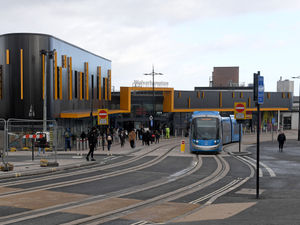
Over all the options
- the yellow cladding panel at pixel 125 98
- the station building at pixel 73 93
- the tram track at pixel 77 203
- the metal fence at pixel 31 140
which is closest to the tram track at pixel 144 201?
the tram track at pixel 77 203

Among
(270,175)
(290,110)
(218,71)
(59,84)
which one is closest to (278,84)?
(218,71)

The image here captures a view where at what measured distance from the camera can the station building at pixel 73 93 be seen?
118 ft

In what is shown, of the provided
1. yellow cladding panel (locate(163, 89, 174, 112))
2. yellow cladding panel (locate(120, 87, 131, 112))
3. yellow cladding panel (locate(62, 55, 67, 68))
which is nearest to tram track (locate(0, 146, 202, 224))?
yellow cladding panel (locate(62, 55, 67, 68))

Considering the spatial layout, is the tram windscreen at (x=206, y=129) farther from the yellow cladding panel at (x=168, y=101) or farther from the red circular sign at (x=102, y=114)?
the yellow cladding panel at (x=168, y=101)

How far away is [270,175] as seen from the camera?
701 inches

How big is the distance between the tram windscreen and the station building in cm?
806

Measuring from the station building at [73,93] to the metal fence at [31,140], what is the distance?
5.34 m

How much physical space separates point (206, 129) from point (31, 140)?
40.2 feet

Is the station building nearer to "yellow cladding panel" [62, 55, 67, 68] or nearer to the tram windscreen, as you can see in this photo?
"yellow cladding panel" [62, 55, 67, 68]

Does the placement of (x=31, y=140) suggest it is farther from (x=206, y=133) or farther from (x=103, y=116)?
(x=206, y=133)

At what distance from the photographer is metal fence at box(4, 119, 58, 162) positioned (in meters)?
20.7

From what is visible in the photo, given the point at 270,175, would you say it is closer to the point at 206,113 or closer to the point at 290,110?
the point at 206,113

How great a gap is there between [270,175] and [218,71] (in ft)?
425

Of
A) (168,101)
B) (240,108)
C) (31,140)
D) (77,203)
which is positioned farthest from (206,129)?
(168,101)
